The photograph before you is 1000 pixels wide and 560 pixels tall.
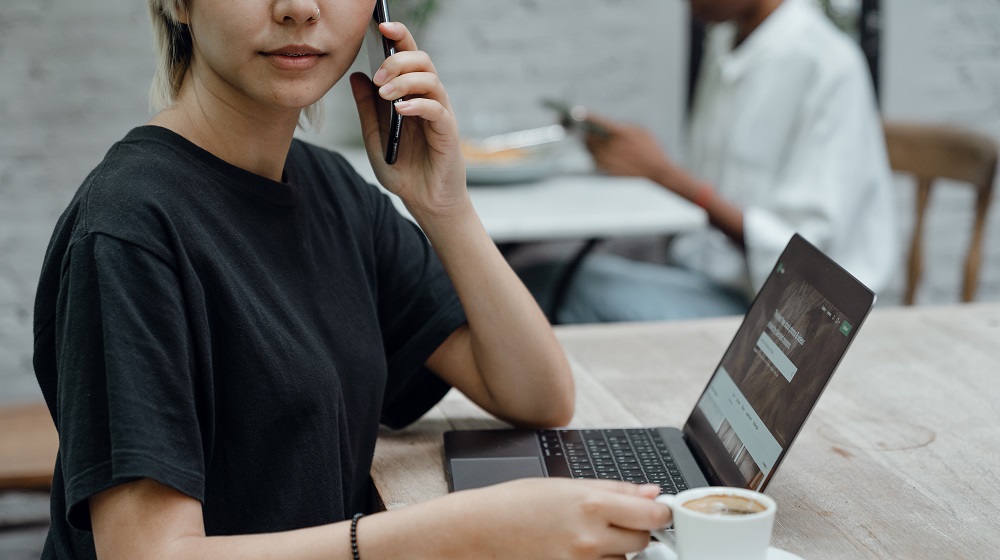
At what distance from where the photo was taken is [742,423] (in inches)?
34.6

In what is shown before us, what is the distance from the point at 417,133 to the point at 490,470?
0.34 m

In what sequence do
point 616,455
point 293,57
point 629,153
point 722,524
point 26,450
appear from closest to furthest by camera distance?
point 722,524
point 293,57
point 616,455
point 26,450
point 629,153

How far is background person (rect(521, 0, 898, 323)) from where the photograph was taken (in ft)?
6.73

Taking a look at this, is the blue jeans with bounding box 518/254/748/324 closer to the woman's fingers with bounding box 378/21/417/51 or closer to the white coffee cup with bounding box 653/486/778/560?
the woman's fingers with bounding box 378/21/417/51

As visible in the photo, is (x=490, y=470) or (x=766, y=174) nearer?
(x=490, y=470)

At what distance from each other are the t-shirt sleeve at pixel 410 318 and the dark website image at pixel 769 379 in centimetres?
28

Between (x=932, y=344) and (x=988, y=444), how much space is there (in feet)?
1.14

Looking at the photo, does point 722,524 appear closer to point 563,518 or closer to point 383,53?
point 563,518

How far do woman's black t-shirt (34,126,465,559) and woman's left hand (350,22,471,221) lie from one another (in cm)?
7

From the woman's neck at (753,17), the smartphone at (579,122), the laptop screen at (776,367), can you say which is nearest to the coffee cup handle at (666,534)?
the laptop screen at (776,367)

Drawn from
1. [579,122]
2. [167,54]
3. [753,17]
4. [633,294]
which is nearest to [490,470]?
[167,54]

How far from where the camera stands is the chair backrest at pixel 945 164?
85.7 inches

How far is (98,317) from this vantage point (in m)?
0.69

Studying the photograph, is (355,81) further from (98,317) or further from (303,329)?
(98,317)
